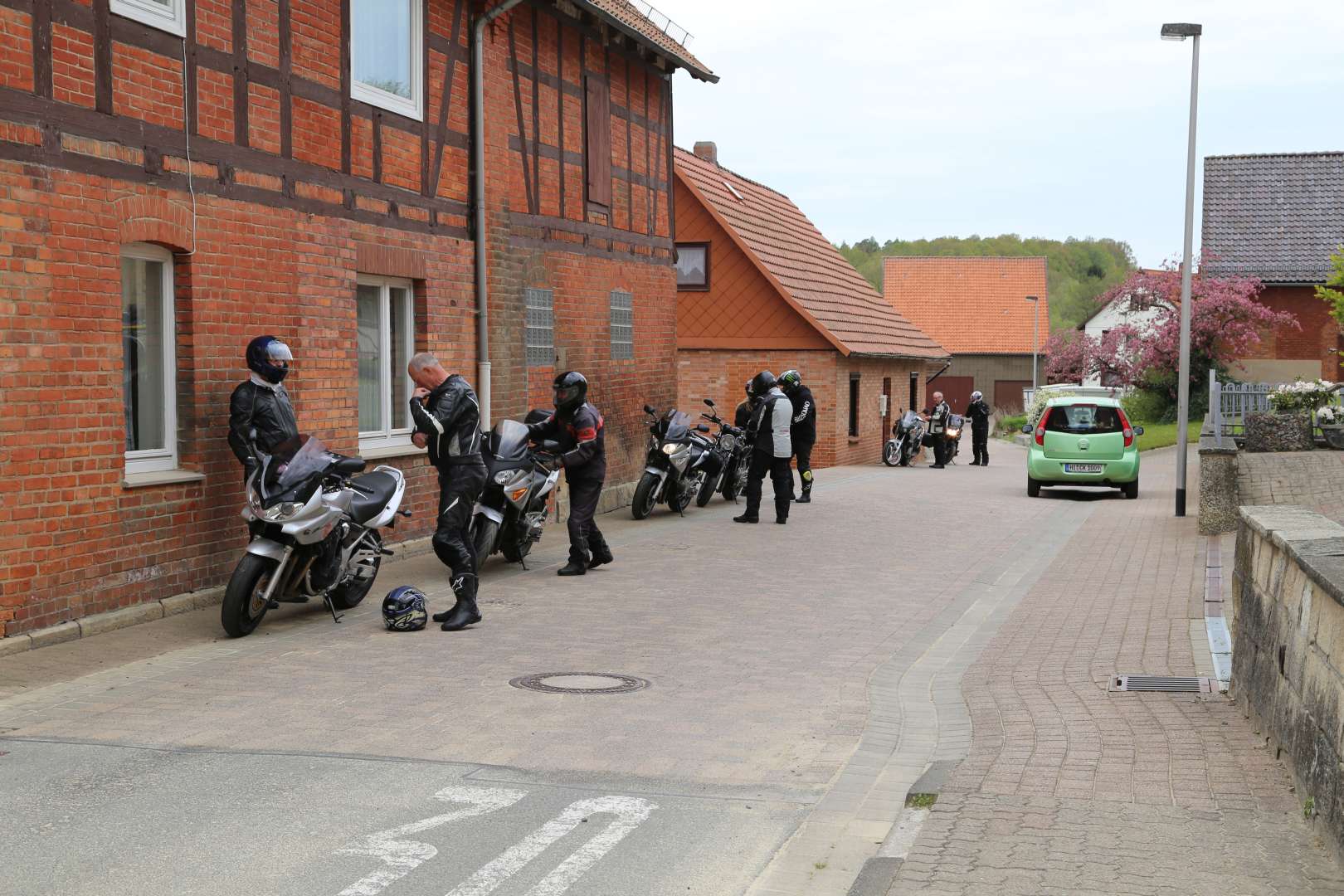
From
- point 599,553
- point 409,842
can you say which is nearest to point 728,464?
point 599,553

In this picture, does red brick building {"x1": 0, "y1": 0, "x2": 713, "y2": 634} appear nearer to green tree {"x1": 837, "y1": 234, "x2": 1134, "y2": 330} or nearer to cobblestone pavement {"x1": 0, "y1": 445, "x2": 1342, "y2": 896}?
cobblestone pavement {"x1": 0, "y1": 445, "x2": 1342, "y2": 896}

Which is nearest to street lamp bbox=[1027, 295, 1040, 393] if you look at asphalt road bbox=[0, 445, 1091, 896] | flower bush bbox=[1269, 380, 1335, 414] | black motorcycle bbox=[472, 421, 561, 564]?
flower bush bbox=[1269, 380, 1335, 414]

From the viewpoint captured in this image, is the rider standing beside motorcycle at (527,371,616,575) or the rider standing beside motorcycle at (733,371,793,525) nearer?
the rider standing beside motorcycle at (527,371,616,575)

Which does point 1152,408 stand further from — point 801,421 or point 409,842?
point 409,842

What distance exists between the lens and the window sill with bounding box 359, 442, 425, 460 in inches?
548

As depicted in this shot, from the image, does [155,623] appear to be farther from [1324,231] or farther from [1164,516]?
[1324,231]

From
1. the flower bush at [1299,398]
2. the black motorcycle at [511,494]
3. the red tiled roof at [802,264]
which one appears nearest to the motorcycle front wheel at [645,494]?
the black motorcycle at [511,494]

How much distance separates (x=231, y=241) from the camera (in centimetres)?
1144

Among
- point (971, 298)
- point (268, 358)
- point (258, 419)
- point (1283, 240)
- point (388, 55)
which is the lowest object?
point (258, 419)

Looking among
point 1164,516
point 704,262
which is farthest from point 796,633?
point 704,262

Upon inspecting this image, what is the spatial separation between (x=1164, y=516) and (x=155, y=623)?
1426 centimetres

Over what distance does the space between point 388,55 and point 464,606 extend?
6394mm

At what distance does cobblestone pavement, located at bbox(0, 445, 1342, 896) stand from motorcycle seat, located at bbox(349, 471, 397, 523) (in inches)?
30.7

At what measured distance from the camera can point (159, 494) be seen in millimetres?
10469
